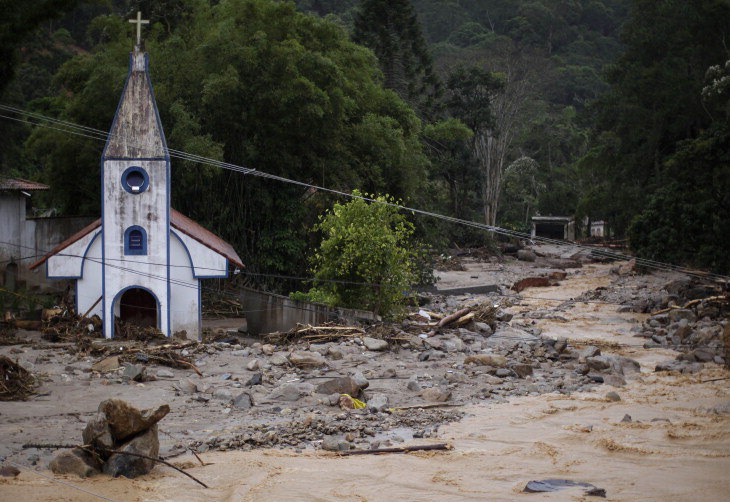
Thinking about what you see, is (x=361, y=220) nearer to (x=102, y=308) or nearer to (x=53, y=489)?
(x=102, y=308)

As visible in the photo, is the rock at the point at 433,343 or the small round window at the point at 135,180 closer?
the rock at the point at 433,343

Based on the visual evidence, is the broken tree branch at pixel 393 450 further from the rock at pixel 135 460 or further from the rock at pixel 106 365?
the rock at pixel 106 365

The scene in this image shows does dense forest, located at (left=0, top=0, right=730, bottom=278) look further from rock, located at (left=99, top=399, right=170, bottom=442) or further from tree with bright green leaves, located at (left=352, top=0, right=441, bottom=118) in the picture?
rock, located at (left=99, top=399, right=170, bottom=442)

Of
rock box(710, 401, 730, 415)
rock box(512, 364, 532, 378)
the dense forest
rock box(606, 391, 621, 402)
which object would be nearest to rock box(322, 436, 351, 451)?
rock box(606, 391, 621, 402)

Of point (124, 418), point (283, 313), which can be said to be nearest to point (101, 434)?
point (124, 418)

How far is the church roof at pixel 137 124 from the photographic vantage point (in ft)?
63.8

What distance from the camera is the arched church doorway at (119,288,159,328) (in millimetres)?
20453

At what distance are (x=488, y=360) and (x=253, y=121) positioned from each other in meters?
12.4

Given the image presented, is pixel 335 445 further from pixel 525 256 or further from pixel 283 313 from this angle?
pixel 525 256

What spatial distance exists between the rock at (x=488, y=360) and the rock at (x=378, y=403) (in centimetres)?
363

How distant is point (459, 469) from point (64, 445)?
5.42m

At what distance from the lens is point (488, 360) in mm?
16734

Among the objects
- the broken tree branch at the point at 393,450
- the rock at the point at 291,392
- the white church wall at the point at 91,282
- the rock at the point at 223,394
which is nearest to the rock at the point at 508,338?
the rock at the point at 291,392

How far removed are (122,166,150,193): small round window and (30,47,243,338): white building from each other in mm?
20
